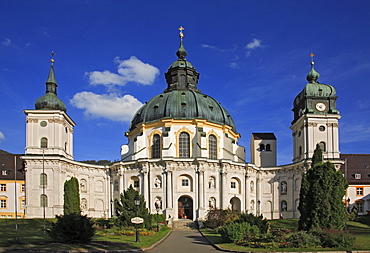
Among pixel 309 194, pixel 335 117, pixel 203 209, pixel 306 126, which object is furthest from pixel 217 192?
pixel 309 194

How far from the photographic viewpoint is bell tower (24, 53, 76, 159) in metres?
71.2

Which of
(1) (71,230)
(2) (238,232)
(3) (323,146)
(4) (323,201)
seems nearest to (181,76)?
(3) (323,146)

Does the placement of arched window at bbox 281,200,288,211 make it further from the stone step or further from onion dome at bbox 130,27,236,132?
the stone step

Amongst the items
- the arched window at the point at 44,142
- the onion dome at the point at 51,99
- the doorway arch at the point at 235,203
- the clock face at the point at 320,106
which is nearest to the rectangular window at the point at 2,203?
the arched window at the point at 44,142

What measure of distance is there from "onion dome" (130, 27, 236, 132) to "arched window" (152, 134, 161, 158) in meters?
3.38

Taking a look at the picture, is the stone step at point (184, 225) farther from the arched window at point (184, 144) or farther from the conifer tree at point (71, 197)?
the conifer tree at point (71, 197)

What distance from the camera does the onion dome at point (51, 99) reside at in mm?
73062

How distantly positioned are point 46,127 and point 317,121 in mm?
44175

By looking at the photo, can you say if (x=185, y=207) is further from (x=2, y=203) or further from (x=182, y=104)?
(x=2, y=203)

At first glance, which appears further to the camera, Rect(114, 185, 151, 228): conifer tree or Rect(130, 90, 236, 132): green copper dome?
Rect(130, 90, 236, 132): green copper dome

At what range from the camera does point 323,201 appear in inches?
1543

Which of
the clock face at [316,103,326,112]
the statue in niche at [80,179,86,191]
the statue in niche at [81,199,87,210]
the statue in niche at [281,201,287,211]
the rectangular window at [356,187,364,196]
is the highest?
the clock face at [316,103,326,112]

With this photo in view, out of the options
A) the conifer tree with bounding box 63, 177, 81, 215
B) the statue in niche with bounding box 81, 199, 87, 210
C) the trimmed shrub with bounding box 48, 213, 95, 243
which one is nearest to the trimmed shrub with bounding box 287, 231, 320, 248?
the trimmed shrub with bounding box 48, 213, 95, 243

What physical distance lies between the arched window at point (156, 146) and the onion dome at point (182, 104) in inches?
133
